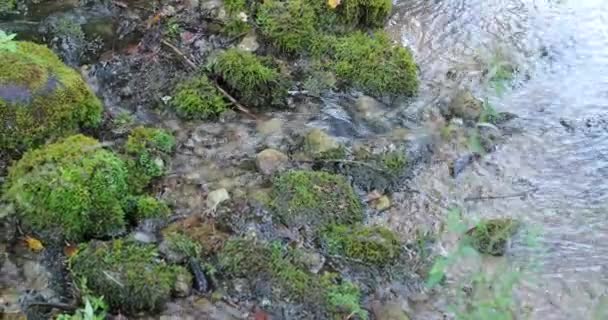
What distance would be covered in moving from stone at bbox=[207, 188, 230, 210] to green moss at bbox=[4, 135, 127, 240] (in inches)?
19.7

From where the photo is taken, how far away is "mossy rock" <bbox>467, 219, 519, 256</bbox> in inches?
155

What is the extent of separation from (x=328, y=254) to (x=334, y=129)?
4.01 feet

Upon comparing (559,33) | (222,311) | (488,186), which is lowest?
(222,311)

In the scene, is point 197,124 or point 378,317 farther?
point 197,124

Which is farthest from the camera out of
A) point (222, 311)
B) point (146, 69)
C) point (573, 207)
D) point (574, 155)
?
point (146, 69)

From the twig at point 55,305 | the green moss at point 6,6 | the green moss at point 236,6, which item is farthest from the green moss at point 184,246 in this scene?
the green moss at point 6,6

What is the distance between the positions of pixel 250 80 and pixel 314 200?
1246mm

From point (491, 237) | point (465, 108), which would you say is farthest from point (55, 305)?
point (465, 108)

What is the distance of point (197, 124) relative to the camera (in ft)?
15.7

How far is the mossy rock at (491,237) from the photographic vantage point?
3934 millimetres

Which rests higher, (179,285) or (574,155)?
(574,155)

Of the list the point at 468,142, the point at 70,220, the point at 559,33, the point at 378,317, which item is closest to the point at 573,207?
the point at 468,142

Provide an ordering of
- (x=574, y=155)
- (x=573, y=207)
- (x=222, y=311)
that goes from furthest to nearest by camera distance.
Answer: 1. (x=574, y=155)
2. (x=573, y=207)
3. (x=222, y=311)

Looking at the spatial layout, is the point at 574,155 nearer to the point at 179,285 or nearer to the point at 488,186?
the point at 488,186
